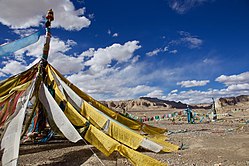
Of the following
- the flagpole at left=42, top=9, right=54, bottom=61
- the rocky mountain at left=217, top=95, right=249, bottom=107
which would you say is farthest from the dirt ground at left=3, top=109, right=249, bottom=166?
the rocky mountain at left=217, top=95, right=249, bottom=107

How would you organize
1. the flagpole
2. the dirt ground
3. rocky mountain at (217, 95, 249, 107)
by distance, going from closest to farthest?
1. the dirt ground
2. the flagpole
3. rocky mountain at (217, 95, 249, 107)

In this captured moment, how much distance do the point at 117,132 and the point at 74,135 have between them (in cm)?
158

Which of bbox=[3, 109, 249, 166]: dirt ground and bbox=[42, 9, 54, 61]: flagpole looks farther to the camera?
bbox=[42, 9, 54, 61]: flagpole

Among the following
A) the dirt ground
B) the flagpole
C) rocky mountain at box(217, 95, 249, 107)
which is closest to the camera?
the dirt ground

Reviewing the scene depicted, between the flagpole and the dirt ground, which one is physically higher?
the flagpole

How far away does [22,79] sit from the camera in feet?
23.6

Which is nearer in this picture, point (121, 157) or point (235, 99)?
point (121, 157)

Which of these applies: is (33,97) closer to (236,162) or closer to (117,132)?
(117,132)

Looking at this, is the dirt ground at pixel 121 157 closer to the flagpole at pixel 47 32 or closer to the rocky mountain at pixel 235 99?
the flagpole at pixel 47 32

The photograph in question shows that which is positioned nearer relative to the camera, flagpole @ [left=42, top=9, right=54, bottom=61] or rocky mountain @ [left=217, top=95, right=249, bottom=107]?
flagpole @ [left=42, top=9, right=54, bottom=61]

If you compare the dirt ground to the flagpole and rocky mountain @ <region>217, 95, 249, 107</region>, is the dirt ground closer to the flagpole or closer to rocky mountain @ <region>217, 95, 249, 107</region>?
the flagpole

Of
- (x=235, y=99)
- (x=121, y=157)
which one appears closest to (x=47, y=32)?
(x=121, y=157)

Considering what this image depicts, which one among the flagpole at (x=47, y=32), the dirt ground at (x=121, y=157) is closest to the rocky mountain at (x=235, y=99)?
the dirt ground at (x=121, y=157)

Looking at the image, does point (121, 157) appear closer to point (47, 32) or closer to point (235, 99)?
point (47, 32)
